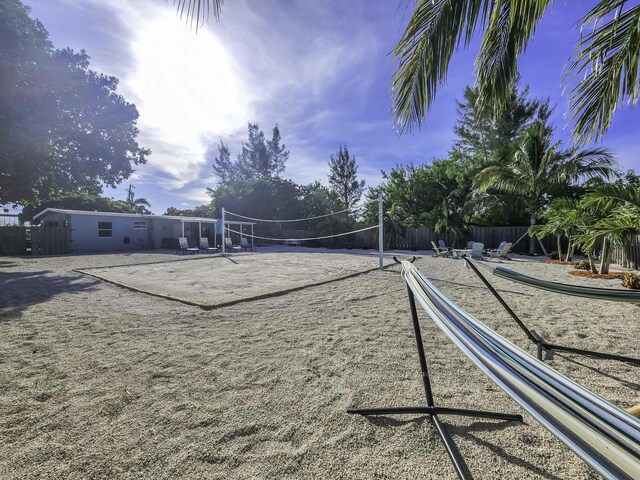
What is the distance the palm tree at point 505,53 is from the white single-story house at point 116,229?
19.8m

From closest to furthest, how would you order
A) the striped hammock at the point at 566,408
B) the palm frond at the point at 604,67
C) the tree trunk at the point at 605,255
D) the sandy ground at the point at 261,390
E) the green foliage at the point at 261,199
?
the striped hammock at the point at 566,408 < the sandy ground at the point at 261,390 < the palm frond at the point at 604,67 < the tree trunk at the point at 605,255 < the green foliage at the point at 261,199

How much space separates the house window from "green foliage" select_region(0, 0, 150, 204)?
2.44 m

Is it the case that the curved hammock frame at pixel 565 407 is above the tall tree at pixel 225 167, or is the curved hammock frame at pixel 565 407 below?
below

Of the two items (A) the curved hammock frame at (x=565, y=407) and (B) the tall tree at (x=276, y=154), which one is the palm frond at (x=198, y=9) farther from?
(B) the tall tree at (x=276, y=154)

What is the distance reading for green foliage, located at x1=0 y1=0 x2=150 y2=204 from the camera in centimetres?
1113

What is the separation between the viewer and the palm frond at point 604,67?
254cm

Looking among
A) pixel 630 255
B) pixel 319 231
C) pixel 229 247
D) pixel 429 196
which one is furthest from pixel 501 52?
pixel 319 231

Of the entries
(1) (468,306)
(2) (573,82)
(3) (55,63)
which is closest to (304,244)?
(3) (55,63)

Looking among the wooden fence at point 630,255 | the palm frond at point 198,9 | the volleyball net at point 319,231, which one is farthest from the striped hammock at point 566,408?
the volleyball net at point 319,231

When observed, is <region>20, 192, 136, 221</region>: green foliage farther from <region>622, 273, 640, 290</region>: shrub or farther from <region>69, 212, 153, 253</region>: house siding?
<region>622, 273, 640, 290</region>: shrub

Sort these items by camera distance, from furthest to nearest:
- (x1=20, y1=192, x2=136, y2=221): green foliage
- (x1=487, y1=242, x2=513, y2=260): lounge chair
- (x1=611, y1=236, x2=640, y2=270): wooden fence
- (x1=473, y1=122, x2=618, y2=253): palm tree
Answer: (x1=20, y1=192, x2=136, y2=221): green foliage
(x1=473, y1=122, x2=618, y2=253): palm tree
(x1=487, y1=242, x2=513, y2=260): lounge chair
(x1=611, y1=236, x2=640, y2=270): wooden fence

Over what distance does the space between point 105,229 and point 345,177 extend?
26201 millimetres

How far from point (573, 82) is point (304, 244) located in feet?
69.4

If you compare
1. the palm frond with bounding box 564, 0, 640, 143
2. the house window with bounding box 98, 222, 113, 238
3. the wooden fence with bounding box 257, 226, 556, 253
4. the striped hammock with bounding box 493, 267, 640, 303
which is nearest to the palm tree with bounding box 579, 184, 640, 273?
the palm frond with bounding box 564, 0, 640, 143
